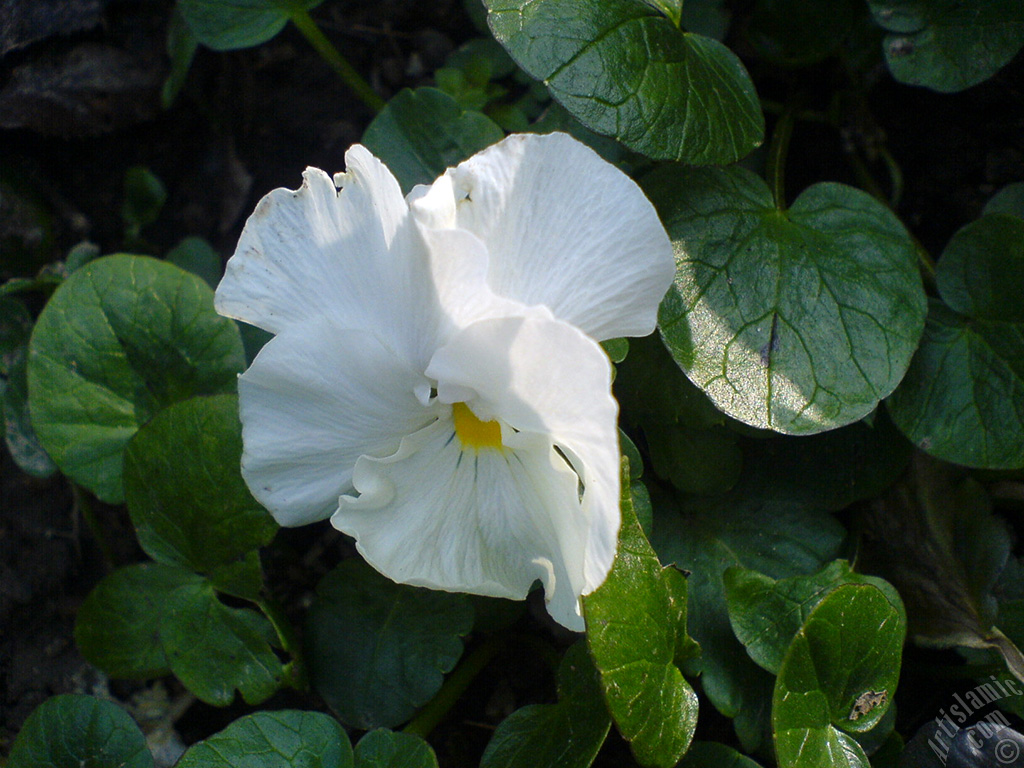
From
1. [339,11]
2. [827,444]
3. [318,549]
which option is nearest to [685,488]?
[827,444]

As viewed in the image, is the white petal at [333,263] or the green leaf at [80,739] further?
the green leaf at [80,739]

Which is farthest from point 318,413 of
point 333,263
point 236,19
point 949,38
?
point 949,38

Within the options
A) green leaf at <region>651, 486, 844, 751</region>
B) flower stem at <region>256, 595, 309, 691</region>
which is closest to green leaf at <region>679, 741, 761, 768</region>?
green leaf at <region>651, 486, 844, 751</region>

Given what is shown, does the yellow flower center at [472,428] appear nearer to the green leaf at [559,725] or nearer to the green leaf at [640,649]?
the green leaf at [640,649]

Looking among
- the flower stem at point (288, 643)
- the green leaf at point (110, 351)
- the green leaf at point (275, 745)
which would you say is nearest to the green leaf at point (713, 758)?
the green leaf at point (275, 745)

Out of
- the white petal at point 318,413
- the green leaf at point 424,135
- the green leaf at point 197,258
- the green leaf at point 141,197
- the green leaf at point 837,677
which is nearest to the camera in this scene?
the white petal at point 318,413

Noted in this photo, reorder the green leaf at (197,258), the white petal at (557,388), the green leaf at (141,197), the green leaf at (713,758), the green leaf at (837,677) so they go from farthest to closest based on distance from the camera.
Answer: the green leaf at (141,197) → the green leaf at (197,258) → the green leaf at (713,758) → the green leaf at (837,677) → the white petal at (557,388)
